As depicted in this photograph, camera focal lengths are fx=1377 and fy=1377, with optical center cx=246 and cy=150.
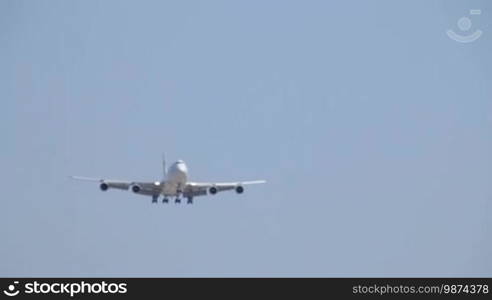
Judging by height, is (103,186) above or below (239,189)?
above

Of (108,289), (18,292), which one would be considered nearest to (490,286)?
(108,289)

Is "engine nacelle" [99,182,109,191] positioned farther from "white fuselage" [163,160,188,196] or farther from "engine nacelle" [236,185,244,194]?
"engine nacelle" [236,185,244,194]

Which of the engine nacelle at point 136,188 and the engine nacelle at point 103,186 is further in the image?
the engine nacelle at point 103,186

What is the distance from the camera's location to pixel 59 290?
293 feet

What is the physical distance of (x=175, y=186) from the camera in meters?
138

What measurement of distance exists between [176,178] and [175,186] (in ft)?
3.67

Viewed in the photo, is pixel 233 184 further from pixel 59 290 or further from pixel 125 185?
pixel 59 290

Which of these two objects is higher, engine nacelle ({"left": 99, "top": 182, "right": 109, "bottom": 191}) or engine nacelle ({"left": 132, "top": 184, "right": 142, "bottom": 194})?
engine nacelle ({"left": 99, "top": 182, "right": 109, "bottom": 191})

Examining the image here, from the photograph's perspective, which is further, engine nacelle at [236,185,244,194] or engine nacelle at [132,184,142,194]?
engine nacelle at [236,185,244,194]

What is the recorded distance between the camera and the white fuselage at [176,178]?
138m

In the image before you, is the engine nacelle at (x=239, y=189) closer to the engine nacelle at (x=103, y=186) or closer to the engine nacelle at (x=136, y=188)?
the engine nacelle at (x=136, y=188)

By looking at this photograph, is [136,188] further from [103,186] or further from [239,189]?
[239,189]

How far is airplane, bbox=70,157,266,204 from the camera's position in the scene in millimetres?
137875

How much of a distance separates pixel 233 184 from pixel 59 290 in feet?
181
